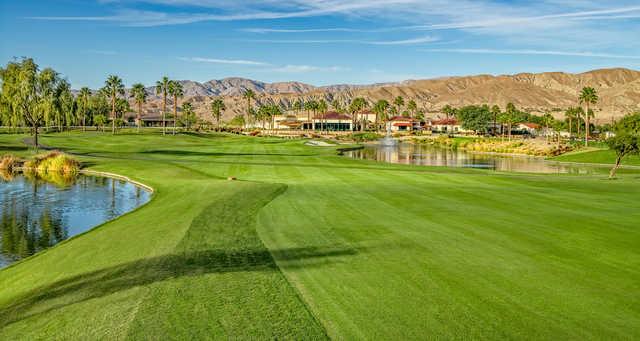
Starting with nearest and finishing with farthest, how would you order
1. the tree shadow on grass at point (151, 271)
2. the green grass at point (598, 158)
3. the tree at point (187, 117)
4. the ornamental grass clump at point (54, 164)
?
the tree shadow on grass at point (151, 271) < the ornamental grass clump at point (54, 164) < the green grass at point (598, 158) < the tree at point (187, 117)

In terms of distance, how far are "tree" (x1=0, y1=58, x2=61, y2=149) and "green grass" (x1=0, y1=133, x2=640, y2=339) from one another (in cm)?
4221

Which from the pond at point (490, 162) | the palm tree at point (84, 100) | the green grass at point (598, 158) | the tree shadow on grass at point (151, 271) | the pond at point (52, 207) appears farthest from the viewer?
the palm tree at point (84, 100)

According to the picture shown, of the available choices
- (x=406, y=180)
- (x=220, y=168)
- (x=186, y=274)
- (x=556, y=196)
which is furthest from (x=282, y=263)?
→ (x=220, y=168)

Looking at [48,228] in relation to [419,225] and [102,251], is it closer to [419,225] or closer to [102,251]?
[102,251]

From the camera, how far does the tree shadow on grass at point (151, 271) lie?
11.0 m

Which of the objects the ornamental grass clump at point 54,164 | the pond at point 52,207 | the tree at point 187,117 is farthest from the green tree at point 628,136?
the tree at point 187,117

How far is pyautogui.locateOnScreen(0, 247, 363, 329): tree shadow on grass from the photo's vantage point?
1096 centimetres

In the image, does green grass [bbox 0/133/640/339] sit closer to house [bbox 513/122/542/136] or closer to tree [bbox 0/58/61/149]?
tree [bbox 0/58/61/149]

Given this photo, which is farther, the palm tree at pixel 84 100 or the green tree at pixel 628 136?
the palm tree at pixel 84 100

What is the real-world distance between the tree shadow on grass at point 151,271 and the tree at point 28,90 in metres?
49.2

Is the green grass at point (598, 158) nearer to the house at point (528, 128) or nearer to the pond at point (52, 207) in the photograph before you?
the pond at point (52, 207)

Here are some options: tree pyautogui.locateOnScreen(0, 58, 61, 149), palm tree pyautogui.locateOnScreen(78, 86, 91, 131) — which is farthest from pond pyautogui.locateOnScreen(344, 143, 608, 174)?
palm tree pyautogui.locateOnScreen(78, 86, 91, 131)

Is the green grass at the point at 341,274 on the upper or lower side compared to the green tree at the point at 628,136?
lower

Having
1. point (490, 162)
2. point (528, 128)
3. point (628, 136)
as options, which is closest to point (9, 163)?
point (628, 136)
